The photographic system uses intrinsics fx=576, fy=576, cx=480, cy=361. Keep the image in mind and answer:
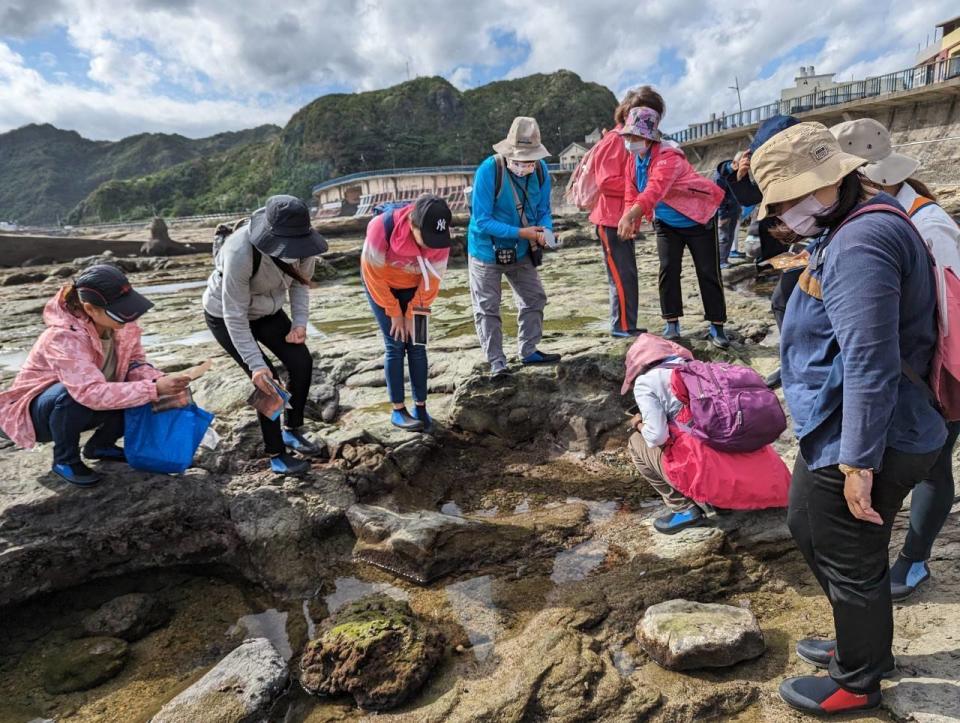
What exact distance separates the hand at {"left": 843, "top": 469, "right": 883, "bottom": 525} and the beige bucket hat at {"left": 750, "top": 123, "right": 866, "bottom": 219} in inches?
29.6

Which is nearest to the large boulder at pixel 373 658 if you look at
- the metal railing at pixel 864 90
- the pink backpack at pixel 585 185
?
the pink backpack at pixel 585 185

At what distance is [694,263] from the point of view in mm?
4406

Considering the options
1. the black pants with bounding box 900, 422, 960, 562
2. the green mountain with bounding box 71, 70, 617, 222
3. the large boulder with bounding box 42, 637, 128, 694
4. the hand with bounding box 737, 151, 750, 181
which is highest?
the green mountain with bounding box 71, 70, 617, 222

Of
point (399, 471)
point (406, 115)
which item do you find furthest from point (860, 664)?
point (406, 115)

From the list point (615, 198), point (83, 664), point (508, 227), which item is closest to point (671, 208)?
point (615, 198)

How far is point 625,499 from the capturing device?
3461mm

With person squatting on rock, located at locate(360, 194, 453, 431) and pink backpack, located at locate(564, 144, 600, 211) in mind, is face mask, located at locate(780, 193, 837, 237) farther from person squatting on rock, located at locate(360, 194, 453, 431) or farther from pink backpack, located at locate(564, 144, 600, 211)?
pink backpack, located at locate(564, 144, 600, 211)

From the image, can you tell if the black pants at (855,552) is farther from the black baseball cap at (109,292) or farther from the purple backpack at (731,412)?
the black baseball cap at (109,292)

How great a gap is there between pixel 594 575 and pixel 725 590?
592 mm

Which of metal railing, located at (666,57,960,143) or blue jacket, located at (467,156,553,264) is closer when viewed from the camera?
blue jacket, located at (467,156,553,264)

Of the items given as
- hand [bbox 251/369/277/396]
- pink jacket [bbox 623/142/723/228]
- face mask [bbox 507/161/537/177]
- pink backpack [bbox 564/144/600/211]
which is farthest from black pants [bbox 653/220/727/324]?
hand [bbox 251/369/277/396]

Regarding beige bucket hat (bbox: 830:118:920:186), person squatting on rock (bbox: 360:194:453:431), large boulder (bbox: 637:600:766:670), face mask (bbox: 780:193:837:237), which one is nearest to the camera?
face mask (bbox: 780:193:837:237)

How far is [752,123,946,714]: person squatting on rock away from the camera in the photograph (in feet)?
4.66

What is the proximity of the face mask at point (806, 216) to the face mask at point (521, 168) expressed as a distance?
8.52 feet
